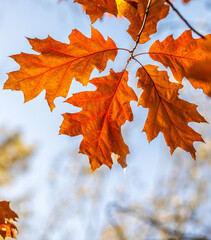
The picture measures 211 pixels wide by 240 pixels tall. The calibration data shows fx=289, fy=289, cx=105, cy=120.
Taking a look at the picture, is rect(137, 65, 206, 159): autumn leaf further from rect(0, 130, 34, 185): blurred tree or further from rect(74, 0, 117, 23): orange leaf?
rect(0, 130, 34, 185): blurred tree

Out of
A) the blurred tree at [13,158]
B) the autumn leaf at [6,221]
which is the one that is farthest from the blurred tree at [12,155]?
the autumn leaf at [6,221]

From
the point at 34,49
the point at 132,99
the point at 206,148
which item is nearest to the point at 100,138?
the point at 132,99

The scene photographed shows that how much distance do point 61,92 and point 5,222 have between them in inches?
28.2

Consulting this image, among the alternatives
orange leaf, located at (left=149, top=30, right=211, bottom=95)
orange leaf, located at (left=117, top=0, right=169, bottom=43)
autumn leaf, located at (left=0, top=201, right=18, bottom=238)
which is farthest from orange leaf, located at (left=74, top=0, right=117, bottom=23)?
autumn leaf, located at (left=0, top=201, right=18, bottom=238)

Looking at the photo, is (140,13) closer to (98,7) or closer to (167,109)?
(98,7)

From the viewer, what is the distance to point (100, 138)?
54.1 inches

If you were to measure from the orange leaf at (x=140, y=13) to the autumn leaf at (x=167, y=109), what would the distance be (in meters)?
0.16

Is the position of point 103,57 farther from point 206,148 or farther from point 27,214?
point 27,214

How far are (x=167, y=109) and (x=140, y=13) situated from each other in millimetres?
440

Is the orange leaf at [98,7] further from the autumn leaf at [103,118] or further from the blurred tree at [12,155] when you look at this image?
the blurred tree at [12,155]

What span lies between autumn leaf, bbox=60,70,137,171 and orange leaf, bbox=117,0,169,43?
0.20 metres

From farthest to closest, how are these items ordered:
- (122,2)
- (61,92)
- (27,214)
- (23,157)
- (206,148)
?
(23,157)
(27,214)
(206,148)
(61,92)
(122,2)

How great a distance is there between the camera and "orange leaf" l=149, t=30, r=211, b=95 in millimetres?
1235

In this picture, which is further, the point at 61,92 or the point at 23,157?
the point at 23,157
